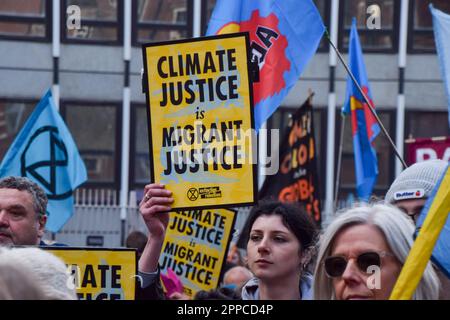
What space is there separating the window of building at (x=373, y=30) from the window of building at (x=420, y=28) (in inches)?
10.8

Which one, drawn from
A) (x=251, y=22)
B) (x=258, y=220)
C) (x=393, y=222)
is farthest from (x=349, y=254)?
(x=251, y=22)

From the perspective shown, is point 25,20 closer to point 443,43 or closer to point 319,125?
point 319,125

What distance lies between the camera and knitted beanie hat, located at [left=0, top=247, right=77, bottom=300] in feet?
10.9

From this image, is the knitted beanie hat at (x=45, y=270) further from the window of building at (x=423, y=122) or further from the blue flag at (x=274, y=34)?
the window of building at (x=423, y=122)

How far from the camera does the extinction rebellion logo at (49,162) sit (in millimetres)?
10336

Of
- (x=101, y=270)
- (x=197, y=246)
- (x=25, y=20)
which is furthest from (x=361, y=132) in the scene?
(x=25, y=20)

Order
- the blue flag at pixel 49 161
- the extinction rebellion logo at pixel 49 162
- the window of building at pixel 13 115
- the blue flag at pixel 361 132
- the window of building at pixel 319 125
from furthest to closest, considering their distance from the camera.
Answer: the window of building at pixel 319 125 → the window of building at pixel 13 115 → the blue flag at pixel 361 132 → the extinction rebellion logo at pixel 49 162 → the blue flag at pixel 49 161

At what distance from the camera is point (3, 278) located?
10.6ft

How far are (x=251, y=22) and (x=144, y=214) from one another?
117 inches

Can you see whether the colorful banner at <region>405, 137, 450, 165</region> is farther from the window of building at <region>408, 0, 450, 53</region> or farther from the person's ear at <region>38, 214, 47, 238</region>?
the window of building at <region>408, 0, 450, 53</region>

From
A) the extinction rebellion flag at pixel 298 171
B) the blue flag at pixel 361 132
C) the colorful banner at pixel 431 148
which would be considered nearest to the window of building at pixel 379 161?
the blue flag at pixel 361 132
